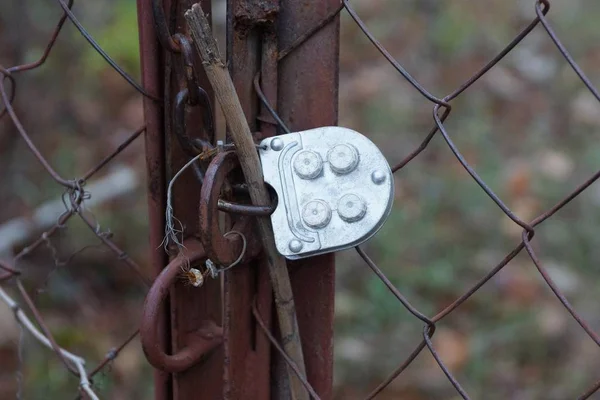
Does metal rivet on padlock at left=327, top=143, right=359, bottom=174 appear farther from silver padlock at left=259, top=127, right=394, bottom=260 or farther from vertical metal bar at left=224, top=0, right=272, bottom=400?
vertical metal bar at left=224, top=0, right=272, bottom=400

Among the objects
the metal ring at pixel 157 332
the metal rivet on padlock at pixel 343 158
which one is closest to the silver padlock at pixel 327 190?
the metal rivet on padlock at pixel 343 158

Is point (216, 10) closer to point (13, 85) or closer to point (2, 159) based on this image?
point (2, 159)

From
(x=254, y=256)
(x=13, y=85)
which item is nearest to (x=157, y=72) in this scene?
(x=254, y=256)

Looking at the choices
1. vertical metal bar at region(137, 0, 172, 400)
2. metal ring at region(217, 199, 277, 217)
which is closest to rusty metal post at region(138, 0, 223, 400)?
vertical metal bar at region(137, 0, 172, 400)

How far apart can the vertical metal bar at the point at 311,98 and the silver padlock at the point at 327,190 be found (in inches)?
1.7

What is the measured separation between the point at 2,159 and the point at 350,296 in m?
1.30

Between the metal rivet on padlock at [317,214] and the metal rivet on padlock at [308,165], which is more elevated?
the metal rivet on padlock at [308,165]

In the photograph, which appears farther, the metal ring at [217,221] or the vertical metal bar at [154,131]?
the vertical metal bar at [154,131]

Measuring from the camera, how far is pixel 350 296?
2195mm

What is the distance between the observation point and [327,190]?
70 centimetres

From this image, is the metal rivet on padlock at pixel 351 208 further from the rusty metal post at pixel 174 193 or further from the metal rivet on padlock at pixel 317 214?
the rusty metal post at pixel 174 193

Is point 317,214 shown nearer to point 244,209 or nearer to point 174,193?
point 244,209

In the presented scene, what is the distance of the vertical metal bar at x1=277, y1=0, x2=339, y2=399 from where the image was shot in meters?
0.72

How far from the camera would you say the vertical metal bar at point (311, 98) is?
716 millimetres
